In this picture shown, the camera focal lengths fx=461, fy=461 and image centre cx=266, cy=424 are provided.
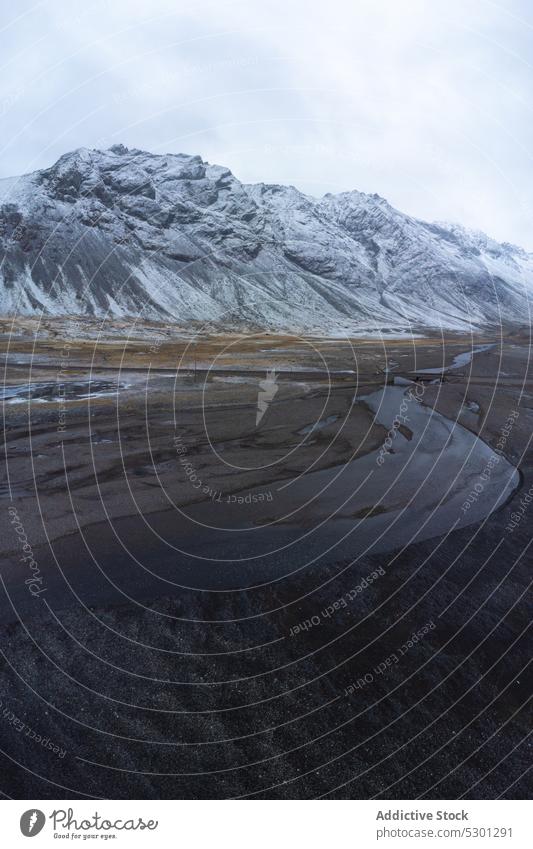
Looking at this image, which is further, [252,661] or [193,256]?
[193,256]

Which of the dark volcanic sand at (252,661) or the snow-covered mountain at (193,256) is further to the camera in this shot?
the snow-covered mountain at (193,256)

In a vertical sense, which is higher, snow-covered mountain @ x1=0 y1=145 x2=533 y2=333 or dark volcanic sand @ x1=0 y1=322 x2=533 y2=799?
snow-covered mountain @ x1=0 y1=145 x2=533 y2=333

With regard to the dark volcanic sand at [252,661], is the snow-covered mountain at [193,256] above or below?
above

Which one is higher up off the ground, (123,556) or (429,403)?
(429,403)

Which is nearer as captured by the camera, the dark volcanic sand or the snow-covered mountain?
the dark volcanic sand

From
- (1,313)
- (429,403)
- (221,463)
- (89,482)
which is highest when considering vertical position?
(429,403)

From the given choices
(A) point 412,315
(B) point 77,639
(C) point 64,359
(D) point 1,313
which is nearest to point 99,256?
(D) point 1,313

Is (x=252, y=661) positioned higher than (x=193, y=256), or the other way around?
(x=193, y=256)

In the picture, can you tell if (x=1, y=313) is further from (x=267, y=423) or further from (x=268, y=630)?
(x=268, y=630)
